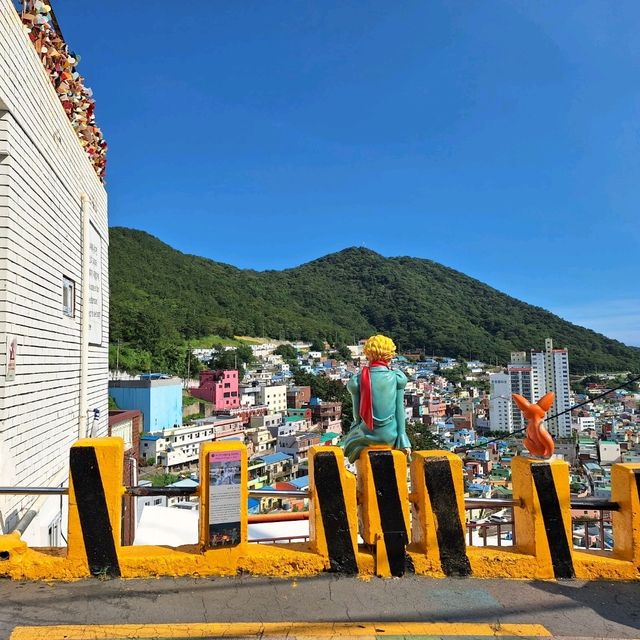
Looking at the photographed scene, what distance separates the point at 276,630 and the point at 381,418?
5.83 feet

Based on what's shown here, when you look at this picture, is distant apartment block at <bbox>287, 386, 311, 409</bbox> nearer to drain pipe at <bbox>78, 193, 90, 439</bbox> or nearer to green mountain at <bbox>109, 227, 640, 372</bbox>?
green mountain at <bbox>109, 227, 640, 372</bbox>

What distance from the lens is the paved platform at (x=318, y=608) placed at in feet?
9.81

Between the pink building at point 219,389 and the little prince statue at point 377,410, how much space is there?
67.6 meters

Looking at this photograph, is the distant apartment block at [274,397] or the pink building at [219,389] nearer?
the pink building at [219,389]

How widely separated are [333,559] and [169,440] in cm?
4574

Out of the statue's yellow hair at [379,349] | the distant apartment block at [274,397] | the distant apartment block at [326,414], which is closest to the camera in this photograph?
the statue's yellow hair at [379,349]

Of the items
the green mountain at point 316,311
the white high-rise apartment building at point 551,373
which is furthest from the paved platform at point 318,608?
the white high-rise apartment building at point 551,373

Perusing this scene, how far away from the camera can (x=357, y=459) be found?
4.15 metres

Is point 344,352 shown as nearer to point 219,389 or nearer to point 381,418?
point 219,389

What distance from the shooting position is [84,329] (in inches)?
349

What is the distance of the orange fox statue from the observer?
3996 mm

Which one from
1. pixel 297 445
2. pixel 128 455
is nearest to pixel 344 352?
pixel 297 445

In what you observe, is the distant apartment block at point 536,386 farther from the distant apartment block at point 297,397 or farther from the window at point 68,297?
the window at point 68,297

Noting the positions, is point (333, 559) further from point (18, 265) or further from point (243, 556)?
point (18, 265)
